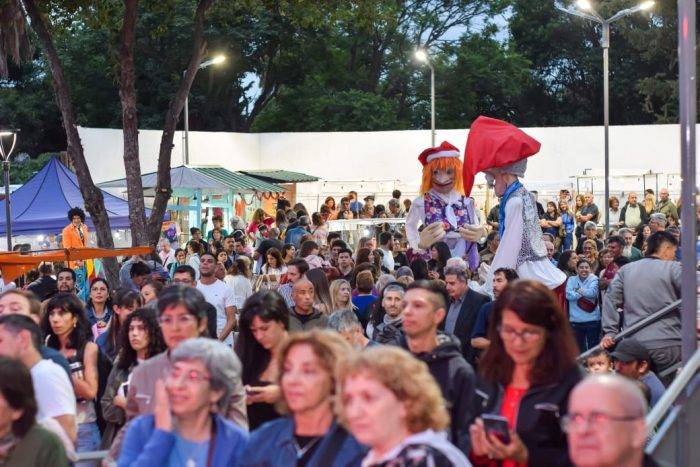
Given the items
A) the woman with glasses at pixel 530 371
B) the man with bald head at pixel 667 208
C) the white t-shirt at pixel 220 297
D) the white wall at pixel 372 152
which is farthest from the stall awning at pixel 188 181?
the woman with glasses at pixel 530 371

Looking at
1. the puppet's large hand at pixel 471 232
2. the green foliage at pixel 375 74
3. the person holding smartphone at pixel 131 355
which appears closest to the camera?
the person holding smartphone at pixel 131 355

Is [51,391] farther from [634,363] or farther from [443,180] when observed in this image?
[443,180]

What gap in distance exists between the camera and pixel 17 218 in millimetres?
24109

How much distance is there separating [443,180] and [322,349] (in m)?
9.09

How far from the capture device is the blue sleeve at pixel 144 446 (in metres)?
5.63

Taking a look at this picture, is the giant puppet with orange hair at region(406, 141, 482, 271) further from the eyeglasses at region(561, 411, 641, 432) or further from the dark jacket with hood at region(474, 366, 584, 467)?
the eyeglasses at region(561, 411, 641, 432)

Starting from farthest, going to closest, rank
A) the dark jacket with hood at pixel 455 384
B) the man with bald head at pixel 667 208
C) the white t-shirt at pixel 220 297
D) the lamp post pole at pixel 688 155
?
1. the man with bald head at pixel 667 208
2. the white t-shirt at pixel 220 297
3. the lamp post pole at pixel 688 155
4. the dark jacket with hood at pixel 455 384

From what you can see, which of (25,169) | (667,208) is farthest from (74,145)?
(25,169)

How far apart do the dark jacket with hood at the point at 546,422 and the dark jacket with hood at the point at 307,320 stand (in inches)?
170

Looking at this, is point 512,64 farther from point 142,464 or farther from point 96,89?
point 142,464

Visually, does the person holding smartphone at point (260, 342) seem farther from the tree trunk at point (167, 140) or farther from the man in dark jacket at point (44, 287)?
the tree trunk at point (167, 140)

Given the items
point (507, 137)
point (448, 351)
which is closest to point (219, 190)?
point (507, 137)

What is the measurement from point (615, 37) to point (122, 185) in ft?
129

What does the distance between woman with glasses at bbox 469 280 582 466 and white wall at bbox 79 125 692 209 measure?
105 feet
